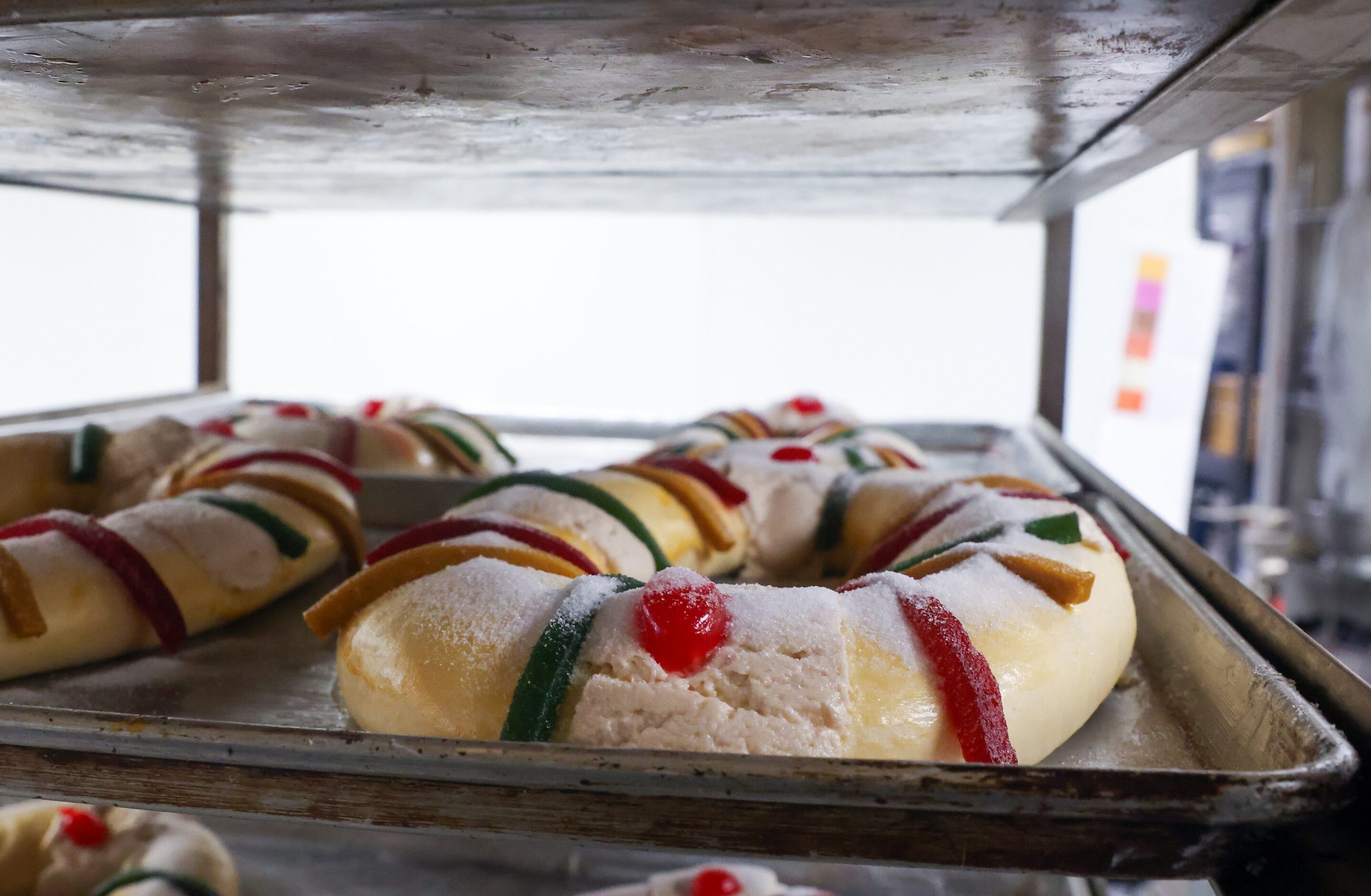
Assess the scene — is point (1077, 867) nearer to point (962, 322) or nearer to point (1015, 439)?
point (1015, 439)

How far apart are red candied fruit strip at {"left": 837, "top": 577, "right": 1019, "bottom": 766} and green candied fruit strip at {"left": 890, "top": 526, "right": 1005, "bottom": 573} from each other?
0.76ft

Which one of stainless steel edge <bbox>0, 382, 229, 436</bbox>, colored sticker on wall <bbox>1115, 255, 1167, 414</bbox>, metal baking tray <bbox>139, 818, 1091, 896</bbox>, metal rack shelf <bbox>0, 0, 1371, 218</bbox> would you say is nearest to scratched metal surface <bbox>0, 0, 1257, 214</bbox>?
metal rack shelf <bbox>0, 0, 1371, 218</bbox>

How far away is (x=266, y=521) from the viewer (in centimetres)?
142

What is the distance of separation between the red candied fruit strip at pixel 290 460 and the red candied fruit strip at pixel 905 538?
0.89 m

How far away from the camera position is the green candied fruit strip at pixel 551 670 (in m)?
0.81

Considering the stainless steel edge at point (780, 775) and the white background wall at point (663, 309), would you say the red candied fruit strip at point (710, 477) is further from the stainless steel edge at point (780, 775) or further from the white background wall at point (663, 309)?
the white background wall at point (663, 309)

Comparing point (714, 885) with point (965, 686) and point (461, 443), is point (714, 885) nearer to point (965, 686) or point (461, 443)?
point (965, 686)

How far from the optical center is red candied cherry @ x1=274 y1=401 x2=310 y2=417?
220 cm

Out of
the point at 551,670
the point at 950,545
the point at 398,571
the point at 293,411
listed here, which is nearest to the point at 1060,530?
the point at 950,545

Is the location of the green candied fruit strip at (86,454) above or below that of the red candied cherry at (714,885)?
above

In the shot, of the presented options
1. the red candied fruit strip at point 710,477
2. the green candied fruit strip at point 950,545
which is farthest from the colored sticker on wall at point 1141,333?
the green candied fruit strip at point 950,545

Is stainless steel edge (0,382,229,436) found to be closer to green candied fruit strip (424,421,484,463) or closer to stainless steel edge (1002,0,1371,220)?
green candied fruit strip (424,421,484,463)

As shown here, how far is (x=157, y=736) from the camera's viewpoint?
2.32 feet

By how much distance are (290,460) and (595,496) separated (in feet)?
2.08
